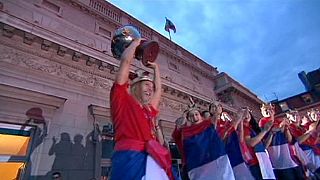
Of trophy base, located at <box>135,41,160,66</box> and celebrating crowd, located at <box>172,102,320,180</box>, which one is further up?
trophy base, located at <box>135,41,160,66</box>

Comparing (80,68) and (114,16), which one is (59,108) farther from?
(114,16)

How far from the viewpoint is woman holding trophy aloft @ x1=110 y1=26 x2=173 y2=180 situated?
153 cm

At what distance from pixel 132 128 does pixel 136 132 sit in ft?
0.15

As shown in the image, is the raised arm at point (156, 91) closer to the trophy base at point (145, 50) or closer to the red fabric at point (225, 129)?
the trophy base at point (145, 50)

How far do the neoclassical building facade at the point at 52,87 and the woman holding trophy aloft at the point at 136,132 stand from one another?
11.9 feet

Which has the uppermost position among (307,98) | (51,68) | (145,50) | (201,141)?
(307,98)

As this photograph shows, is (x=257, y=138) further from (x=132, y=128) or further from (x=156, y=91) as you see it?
(x=132, y=128)

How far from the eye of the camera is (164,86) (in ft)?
27.0

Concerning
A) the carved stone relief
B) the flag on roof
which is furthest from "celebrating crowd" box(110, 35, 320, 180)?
the flag on roof

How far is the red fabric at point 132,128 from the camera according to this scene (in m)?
1.61

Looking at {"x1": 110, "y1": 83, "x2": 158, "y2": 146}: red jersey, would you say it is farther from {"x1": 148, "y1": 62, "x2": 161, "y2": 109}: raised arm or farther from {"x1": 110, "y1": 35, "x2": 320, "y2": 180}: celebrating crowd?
{"x1": 148, "y1": 62, "x2": 161, "y2": 109}: raised arm

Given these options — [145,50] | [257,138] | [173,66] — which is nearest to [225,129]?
[257,138]

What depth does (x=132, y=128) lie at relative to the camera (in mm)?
1662

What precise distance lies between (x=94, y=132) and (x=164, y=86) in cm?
351
